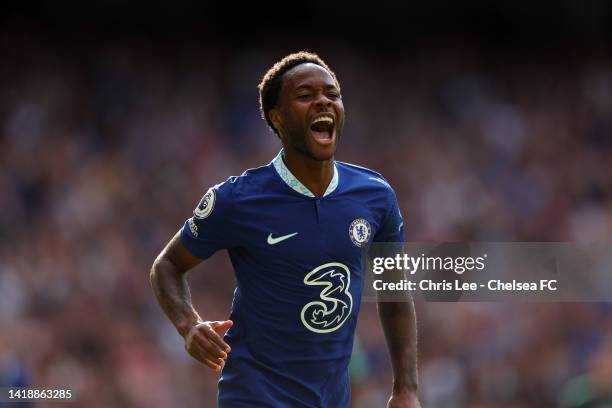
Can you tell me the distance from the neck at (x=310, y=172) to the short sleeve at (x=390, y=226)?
0.29m

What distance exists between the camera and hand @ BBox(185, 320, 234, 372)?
12.3 ft

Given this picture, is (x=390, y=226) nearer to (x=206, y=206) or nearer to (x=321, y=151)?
(x=321, y=151)

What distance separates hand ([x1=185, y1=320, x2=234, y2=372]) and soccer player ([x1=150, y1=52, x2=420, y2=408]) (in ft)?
0.40

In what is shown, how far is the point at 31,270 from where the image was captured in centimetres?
1147

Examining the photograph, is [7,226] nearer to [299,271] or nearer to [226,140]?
[226,140]

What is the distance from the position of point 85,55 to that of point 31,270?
12.1ft

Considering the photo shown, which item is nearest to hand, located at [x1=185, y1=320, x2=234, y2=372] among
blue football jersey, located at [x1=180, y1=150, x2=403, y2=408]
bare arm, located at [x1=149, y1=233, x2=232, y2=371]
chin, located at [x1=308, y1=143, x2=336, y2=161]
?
bare arm, located at [x1=149, y1=233, x2=232, y2=371]

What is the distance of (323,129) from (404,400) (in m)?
1.09

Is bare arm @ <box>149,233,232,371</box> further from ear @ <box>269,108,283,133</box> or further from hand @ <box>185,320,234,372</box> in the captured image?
ear @ <box>269,108,283,133</box>

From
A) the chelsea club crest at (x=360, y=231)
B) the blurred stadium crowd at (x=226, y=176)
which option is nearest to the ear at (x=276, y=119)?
the chelsea club crest at (x=360, y=231)

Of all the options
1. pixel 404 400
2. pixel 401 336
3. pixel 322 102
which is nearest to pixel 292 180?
pixel 322 102

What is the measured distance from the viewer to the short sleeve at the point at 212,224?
13.7 feet

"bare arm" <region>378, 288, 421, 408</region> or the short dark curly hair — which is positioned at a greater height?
the short dark curly hair

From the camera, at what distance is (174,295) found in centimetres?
417
